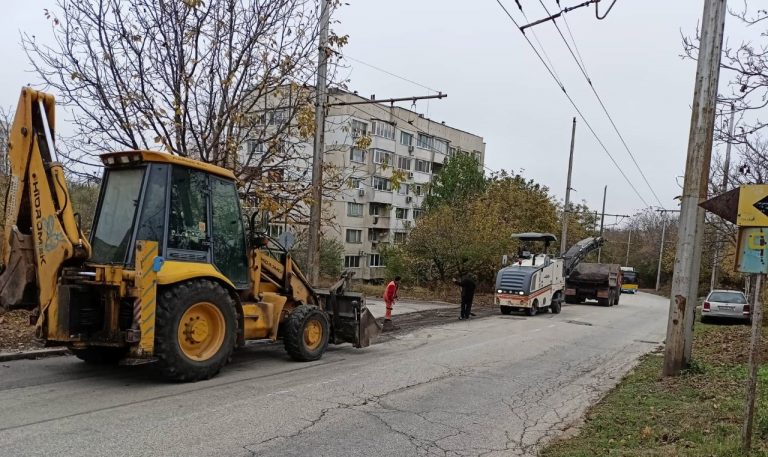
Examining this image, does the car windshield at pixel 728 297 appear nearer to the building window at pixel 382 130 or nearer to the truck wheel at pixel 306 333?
the truck wheel at pixel 306 333

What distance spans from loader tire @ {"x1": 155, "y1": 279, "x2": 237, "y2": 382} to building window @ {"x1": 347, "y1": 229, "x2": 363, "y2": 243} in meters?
→ 47.5

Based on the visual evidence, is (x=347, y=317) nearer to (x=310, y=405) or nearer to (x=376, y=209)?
(x=310, y=405)

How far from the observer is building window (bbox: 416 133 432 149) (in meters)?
64.2

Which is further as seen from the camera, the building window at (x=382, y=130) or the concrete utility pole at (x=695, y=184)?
the building window at (x=382, y=130)

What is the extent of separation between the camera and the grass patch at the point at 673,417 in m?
5.95

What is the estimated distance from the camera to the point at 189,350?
8.30 m

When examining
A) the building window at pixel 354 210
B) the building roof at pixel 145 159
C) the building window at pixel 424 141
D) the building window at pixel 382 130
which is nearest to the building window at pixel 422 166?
the building window at pixel 424 141

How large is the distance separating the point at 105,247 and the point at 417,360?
230 inches

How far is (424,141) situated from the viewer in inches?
2576

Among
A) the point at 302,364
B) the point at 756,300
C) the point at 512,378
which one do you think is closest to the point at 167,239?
the point at 302,364

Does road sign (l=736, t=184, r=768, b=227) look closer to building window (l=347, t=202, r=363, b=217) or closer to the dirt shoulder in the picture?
the dirt shoulder

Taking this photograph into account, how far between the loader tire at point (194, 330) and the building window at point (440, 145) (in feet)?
196

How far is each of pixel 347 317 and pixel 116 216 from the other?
4730mm

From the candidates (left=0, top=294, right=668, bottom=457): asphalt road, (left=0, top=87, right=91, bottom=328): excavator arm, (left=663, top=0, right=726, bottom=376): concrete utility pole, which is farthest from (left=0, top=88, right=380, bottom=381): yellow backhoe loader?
(left=663, top=0, right=726, bottom=376): concrete utility pole
